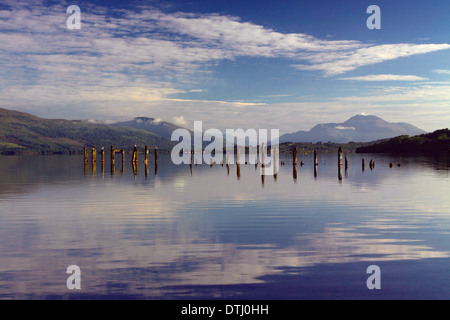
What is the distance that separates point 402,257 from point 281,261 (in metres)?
4.38

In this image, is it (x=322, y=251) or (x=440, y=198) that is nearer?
(x=322, y=251)

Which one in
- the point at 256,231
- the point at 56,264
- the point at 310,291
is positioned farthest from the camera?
the point at 256,231

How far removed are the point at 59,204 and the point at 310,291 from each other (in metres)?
24.8

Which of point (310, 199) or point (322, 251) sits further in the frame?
point (310, 199)

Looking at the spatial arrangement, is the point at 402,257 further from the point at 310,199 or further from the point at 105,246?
the point at 310,199

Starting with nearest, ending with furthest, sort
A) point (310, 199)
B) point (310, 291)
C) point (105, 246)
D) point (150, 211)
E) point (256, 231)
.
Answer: point (310, 291) < point (105, 246) < point (256, 231) < point (150, 211) < point (310, 199)

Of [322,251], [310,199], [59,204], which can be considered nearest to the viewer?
[322,251]

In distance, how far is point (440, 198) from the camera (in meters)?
35.4
